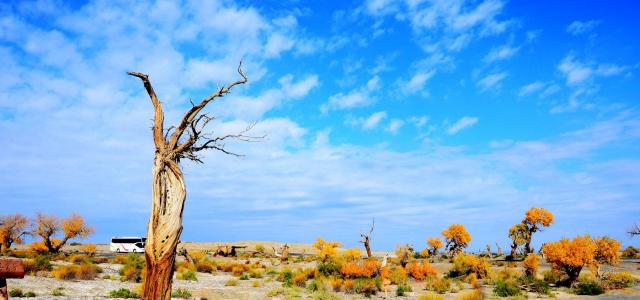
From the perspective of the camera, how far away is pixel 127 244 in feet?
194

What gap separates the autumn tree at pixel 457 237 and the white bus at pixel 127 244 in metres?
37.4

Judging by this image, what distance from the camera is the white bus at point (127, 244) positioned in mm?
58312

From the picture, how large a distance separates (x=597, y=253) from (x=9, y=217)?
2165 inches

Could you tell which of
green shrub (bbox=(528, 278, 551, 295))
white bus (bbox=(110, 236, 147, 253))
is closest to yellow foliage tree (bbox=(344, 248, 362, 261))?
green shrub (bbox=(528, 278, 551, 295))

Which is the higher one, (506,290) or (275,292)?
(275,292)

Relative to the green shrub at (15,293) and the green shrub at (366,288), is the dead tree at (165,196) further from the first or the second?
the green shrub at (366,288)

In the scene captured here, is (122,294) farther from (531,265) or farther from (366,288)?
(531,265)

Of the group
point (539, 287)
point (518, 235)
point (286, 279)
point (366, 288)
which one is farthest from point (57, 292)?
point (518, 235)

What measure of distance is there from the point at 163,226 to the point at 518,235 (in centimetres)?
4569

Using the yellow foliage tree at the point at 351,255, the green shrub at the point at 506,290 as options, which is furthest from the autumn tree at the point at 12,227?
the green shrub at the point at 506,290

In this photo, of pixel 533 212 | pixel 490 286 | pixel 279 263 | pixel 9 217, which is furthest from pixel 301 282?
pixel 9 217

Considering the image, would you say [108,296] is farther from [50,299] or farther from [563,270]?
[563,270]

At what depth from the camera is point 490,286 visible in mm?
26641

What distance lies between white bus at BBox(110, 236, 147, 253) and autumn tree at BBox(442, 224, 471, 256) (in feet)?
123
